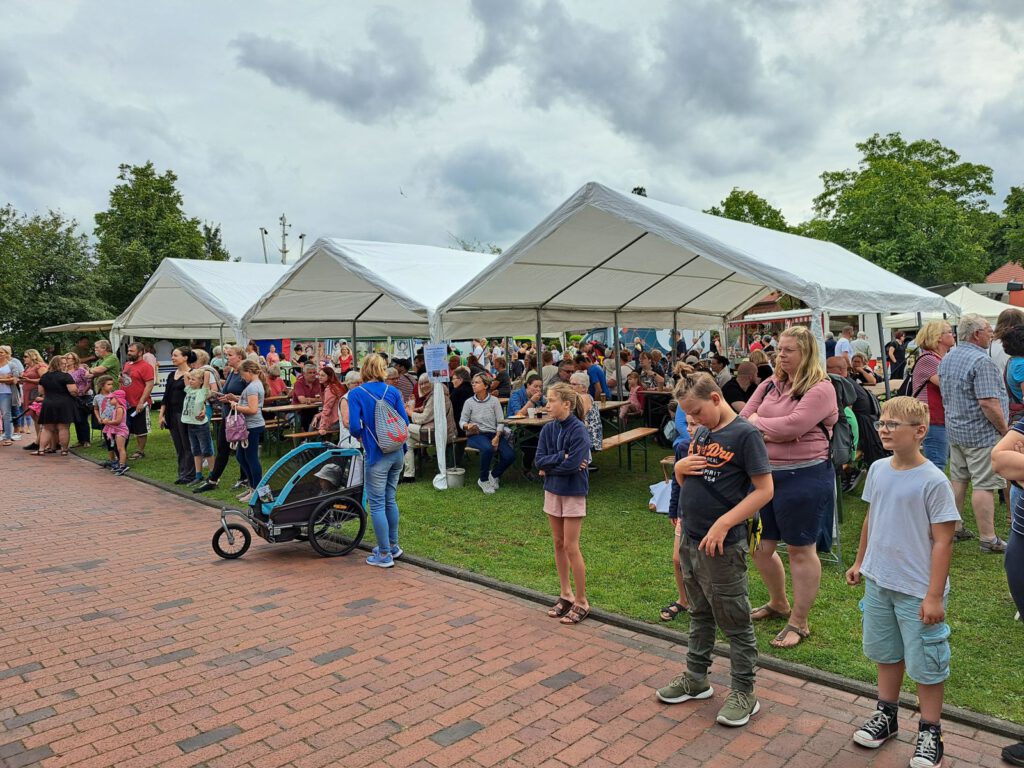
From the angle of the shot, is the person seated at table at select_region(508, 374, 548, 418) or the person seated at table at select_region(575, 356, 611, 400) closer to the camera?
the person seated at table at select_region(508, 374, 548, 418)

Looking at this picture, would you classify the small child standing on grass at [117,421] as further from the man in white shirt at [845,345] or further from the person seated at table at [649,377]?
the man in white shirt at [845,345]

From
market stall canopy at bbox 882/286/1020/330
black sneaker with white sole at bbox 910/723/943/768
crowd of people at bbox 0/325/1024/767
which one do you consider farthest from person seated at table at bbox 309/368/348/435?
market stall canopy at bbox 882/286/1020/330

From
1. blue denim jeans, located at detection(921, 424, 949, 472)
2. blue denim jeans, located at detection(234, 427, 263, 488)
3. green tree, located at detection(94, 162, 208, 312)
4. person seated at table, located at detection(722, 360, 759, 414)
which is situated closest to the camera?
blue denim jeans, located at detection(921, 424, 949, 472)

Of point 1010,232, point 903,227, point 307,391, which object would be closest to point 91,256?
point 307,391

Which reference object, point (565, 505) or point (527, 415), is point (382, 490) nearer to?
point (565, 505)

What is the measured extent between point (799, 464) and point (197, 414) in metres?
7.69

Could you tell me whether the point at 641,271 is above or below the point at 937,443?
above

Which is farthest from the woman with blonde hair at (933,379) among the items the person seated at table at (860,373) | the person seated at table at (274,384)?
the person seated at table at (274,384)

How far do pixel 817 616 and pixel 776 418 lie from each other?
1.33 m

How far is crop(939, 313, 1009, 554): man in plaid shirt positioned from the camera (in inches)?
201

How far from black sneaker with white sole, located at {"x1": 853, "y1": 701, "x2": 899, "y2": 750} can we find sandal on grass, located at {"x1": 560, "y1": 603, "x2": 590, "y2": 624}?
1.82 m

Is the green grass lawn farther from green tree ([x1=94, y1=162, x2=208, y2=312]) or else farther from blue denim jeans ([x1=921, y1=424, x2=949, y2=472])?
green tree ([x1=94, y1=162, x2=208, y2=312])

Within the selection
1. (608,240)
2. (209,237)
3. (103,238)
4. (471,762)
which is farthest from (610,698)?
(209,237)

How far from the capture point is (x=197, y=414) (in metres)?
9.17
